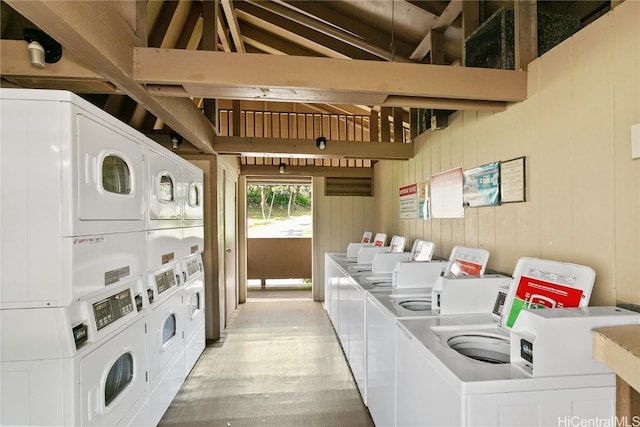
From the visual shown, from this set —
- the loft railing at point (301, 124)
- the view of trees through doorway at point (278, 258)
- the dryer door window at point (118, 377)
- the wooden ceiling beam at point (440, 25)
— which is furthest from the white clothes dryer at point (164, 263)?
the view of trees through doorway at point (278, 258)

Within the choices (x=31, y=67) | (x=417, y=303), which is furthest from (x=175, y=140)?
(x=417, y=303)

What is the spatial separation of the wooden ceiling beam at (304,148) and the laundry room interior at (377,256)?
53mm

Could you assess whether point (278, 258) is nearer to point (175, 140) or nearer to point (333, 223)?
point (333, 223)

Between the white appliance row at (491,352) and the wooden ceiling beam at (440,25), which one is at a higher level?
the wooden ceiling beam at (440,25)

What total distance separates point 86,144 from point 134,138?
0.46 meters

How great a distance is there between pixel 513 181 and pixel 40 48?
2503 millimetres

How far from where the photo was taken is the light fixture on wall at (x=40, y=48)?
1.37 metres

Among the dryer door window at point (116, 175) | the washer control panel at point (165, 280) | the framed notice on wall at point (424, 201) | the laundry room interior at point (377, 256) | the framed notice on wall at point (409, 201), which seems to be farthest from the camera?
the framed notice on wall at point (409, 201)

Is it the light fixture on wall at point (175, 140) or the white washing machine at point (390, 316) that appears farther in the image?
the light fixture on wall at point (175, 140)

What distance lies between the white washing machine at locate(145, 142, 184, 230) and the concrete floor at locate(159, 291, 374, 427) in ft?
4.41

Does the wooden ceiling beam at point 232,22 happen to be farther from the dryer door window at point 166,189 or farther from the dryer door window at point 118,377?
the dryer door window at point 118,377

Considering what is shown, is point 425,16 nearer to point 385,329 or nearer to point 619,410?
point 385,329

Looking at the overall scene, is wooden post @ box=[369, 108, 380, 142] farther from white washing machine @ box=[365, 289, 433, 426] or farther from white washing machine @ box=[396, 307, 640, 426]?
white washing machine @ box=[396, 307, 640, 426]

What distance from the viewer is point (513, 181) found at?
1.80 meters
